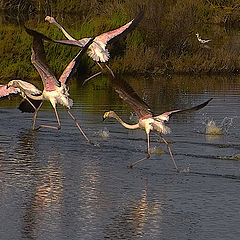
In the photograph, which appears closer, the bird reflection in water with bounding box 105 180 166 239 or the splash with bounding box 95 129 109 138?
the bird reflection in water with bounding box 105 180 166 239

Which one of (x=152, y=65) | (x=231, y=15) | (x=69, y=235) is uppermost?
(x=231, y=15)

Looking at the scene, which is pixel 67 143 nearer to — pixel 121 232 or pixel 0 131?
pixel 0 131

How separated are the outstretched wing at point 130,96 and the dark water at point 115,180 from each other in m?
0.74

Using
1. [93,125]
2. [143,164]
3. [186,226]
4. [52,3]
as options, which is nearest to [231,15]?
[52,3]

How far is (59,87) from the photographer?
1296cm

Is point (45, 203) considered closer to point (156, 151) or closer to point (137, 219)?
point (137, 219)

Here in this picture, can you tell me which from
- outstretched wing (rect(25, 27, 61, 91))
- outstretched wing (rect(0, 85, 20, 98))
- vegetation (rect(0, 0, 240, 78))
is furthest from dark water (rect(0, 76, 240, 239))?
vegetation (rect(0, 0, 240, 78))

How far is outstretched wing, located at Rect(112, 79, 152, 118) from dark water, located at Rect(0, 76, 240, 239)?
2.43 ft

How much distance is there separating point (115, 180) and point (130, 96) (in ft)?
3.63

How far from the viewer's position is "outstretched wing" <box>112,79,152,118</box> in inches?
415

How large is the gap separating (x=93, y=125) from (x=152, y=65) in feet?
31.8

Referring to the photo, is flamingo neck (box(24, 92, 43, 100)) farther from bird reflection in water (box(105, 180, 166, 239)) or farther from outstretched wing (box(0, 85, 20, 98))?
bird reflection in water (box(105, 180, 166, 239))

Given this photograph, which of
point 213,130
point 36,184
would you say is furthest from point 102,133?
point 36,184

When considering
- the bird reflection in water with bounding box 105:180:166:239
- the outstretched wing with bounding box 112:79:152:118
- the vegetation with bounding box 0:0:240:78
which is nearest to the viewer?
the bird reflection in water with bounding box 105:180:166:239
